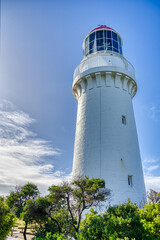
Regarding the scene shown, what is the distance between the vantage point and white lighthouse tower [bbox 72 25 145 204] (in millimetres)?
11469

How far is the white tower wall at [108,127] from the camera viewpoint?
37.5ft

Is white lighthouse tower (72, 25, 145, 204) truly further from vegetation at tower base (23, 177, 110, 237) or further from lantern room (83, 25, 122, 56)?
vegetation at tower base (23, 177, 110, 237)

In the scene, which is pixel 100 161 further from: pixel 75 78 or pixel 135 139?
pixel 75 78

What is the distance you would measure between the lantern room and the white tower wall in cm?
131

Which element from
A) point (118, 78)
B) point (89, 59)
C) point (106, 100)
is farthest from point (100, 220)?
point (89, 59)

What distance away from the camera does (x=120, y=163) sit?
11.7 m

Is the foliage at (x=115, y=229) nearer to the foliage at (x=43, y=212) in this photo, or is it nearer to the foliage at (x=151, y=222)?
the foliage at (x=151, y=222)

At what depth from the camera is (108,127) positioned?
1283cm

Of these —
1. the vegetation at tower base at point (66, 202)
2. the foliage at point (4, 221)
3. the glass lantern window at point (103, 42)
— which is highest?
the glass lantern window at point (103, 42)

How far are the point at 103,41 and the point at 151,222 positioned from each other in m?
16.3

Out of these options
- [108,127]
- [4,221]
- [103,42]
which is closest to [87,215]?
[4,221]

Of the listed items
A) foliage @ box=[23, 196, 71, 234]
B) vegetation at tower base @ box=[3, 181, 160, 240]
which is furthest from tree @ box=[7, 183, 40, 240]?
foliage @ box=[23, 196, 71, 234]

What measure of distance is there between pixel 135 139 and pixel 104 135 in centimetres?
282

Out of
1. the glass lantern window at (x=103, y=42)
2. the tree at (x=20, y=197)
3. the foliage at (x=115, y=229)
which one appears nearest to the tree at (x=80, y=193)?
the foliage at (x=115, y=229)
